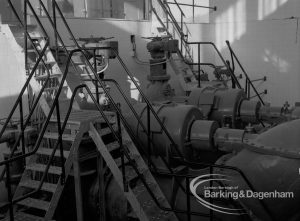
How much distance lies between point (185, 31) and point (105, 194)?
7.28m

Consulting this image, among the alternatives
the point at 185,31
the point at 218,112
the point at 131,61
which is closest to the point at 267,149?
the point at 218,112

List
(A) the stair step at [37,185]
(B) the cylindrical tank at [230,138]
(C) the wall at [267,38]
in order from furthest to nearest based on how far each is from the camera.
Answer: (C) the wall at [267,38], (B) the cylindrical tank at [230,138], (A) the stair step at [37,185]

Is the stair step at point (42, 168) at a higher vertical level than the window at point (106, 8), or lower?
lower

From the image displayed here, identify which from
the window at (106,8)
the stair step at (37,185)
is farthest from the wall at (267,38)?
the stair step at (37,185)

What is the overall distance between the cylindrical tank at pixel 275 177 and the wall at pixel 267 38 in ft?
19.7

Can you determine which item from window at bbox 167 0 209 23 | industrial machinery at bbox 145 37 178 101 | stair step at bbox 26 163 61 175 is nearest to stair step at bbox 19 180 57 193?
stair step at bbox 26 163 61 175

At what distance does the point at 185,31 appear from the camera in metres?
11.3

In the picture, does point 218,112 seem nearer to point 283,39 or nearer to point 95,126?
point 95,126

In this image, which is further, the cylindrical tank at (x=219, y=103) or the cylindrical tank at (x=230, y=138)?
the cylindrical tank at (x=219, y=103)

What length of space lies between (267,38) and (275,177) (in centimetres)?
679

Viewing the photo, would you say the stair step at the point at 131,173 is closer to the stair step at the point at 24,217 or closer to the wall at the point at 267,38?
the stair step at the point at 24,217

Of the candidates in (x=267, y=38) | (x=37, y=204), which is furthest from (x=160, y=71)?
(x=37, y=204)

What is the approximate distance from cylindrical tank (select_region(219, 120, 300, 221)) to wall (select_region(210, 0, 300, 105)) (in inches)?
236

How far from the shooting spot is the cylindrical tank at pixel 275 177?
362 centimetres
